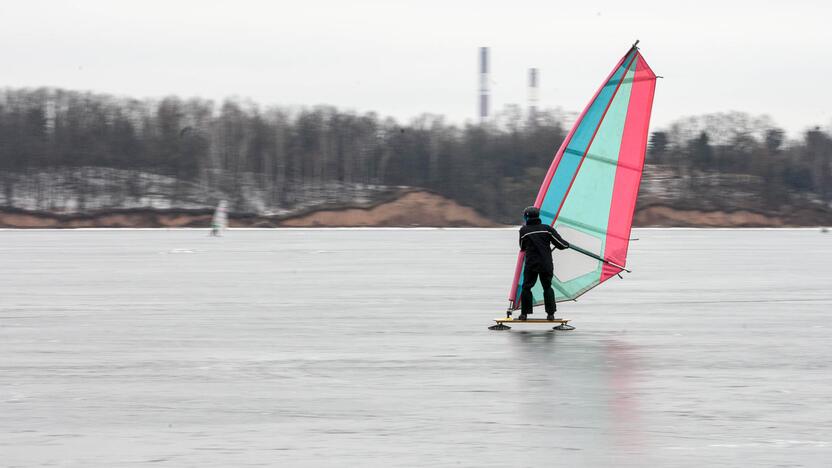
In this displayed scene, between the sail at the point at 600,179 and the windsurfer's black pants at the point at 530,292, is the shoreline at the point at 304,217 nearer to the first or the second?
the sail at the point at 600,179

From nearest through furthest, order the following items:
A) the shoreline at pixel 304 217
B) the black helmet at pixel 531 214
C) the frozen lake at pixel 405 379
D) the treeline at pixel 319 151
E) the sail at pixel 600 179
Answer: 1. the frozen lake at pixel 405 379
2. the black helmet at pixel 531 214
3. the sail at pixel 600 179
4. the shoreline at pixel 304 217
5. the treeline at pixel 319 151

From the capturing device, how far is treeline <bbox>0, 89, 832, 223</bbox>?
168 meters

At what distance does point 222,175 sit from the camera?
16738 centimetres

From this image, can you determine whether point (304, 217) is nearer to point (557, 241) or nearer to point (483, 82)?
point (483, 82)

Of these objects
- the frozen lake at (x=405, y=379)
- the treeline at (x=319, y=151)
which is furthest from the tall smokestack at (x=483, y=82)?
the frozen lake at (x=405, y=379)

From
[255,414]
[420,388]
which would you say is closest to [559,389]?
[420,388]

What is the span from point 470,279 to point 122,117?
6158 inches

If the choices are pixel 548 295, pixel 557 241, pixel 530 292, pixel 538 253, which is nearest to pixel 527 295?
pixel 530 292

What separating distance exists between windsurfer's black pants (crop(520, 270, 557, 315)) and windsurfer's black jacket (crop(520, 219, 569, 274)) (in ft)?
0.36

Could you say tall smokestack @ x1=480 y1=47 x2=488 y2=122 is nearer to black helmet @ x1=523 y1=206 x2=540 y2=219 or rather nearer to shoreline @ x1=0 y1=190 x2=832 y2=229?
shoreline @ x1=0 y1=190 x2=832 y2=229

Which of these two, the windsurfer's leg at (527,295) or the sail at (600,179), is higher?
the sail at (600,179)

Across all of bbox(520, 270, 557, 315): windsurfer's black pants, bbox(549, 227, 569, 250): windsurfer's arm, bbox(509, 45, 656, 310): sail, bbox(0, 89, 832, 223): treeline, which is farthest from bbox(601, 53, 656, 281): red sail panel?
bbox(0, 89, 832, 223): treeline

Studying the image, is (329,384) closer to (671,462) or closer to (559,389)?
(559,389)

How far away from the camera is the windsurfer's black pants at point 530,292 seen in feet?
60.2
